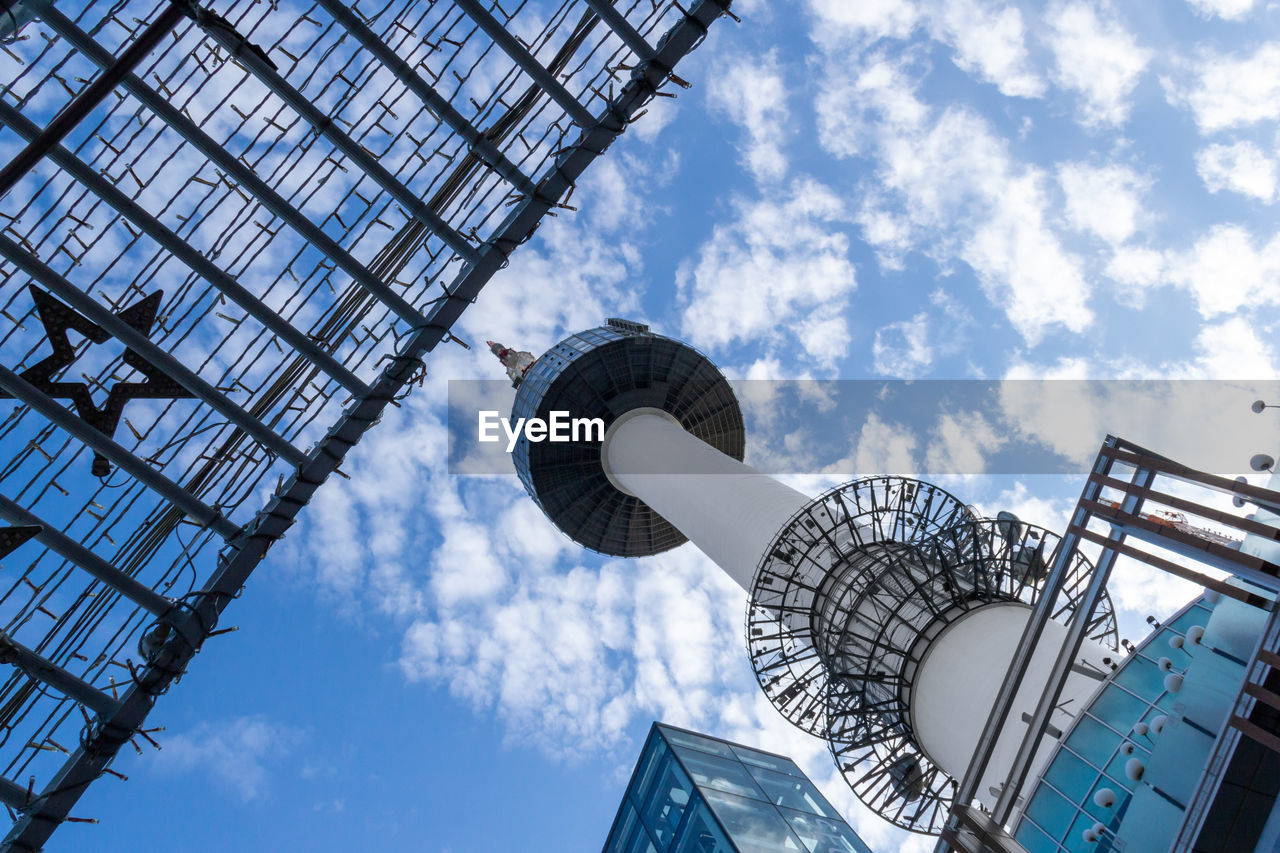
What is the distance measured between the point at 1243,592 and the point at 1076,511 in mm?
3472

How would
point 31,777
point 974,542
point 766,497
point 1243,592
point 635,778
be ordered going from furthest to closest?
point 766,497, point 635,778, point 974,542, point 1243,592, point 31,777

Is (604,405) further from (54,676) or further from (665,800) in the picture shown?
(54,676)

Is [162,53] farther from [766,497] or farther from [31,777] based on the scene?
[766,497]

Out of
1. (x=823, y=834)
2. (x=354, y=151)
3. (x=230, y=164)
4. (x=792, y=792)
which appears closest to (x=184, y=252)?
(x=230, y=164)

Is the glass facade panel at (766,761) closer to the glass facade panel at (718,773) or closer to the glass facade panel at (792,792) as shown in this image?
the glass facade panel at (792,792)

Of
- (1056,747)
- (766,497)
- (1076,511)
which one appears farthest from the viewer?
(766,497)

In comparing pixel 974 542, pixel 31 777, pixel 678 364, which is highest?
pixel 678 364

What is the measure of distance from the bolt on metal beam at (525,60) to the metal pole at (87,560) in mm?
10652

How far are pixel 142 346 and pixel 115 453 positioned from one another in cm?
171

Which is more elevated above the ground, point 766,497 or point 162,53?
point 766,497

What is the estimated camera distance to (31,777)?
33.8 ft

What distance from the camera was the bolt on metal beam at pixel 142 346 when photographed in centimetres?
1055

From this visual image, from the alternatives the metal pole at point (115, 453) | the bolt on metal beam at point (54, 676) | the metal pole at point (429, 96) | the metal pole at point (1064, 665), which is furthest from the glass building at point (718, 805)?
the metal pole at point (429, 96)

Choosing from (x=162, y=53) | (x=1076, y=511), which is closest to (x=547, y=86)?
(x=162, y=53)
